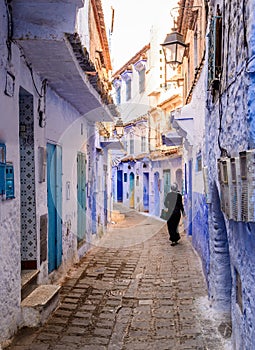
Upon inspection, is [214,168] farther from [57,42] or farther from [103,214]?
[103,214]

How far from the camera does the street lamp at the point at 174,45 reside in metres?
10.1

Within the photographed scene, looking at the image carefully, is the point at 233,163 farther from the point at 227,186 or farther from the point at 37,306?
the point at 37,306

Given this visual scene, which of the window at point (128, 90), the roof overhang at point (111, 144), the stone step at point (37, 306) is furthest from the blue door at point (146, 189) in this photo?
the stone step at point (37, 306)

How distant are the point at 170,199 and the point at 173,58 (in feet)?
14.2

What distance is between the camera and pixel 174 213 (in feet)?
41.1

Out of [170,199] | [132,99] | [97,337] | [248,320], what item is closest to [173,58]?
[170,199]

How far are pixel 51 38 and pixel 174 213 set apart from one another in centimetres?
838

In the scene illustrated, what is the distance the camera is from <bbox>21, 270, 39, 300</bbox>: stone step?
5477 mm

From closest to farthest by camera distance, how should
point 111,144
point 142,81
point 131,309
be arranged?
point 131,309 < point 111,144 < point 142,81

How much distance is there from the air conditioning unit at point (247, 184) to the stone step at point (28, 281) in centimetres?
328

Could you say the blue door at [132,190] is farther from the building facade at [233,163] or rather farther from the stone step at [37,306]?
the stone step at [37,306]

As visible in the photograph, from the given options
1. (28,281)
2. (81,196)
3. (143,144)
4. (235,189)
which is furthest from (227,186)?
(143,144)

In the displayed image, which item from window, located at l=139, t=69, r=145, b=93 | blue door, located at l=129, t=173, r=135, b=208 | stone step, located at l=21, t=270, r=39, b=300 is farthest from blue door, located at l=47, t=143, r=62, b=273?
blue door, located at l=129, t=173, r=135, b=208

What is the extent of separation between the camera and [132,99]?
2900 cm
